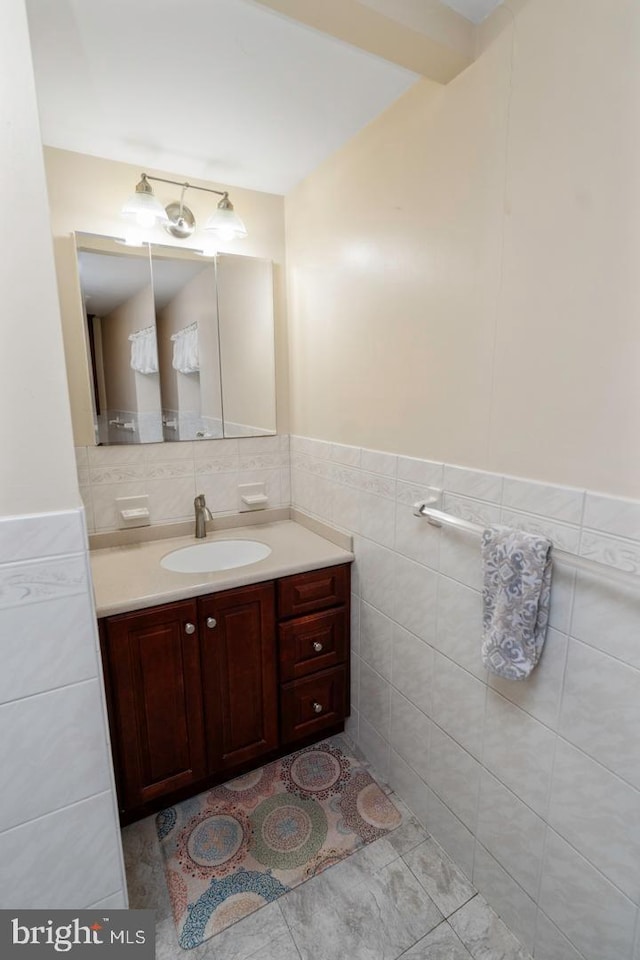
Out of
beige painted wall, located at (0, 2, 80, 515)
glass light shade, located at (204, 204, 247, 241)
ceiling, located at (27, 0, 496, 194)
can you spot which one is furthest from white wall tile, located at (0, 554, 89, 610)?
glass light shade, located at (204, 204, 247, 241)

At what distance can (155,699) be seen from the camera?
1.49 m

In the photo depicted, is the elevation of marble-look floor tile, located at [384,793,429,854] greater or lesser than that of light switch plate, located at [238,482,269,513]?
lesser

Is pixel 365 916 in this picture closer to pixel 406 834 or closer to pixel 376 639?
pixel 406 834

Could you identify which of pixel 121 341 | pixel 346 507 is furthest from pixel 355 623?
pixel 121 341

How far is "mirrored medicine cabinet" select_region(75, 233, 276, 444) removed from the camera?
1754 millimetres

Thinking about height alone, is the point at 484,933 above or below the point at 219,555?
below

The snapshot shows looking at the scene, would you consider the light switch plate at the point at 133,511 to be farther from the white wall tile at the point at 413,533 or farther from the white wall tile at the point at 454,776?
the white wall tile at the point at 454,776

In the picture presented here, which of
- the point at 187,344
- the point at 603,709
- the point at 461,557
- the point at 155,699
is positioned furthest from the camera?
the point at 187,344

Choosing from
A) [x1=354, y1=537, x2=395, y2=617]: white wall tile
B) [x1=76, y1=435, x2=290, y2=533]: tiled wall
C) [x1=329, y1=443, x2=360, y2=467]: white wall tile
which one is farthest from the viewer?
[x1=76, y1=435, x2=290, y2=533]: tiled wall

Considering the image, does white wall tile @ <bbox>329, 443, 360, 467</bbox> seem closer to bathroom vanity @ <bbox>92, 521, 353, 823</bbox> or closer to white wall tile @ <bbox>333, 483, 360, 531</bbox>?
white wall tile @ <bbox>333, 483, 360, 531</bbox>

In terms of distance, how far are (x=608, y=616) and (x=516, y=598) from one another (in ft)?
0.57

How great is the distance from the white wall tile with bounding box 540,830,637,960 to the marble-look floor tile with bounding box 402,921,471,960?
0.88 ft

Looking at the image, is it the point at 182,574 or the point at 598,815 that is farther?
the point at 182,574

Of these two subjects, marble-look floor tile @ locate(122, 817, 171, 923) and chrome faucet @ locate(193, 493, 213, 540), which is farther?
chrome faucet @ locate(193, 493, 213, 540)
